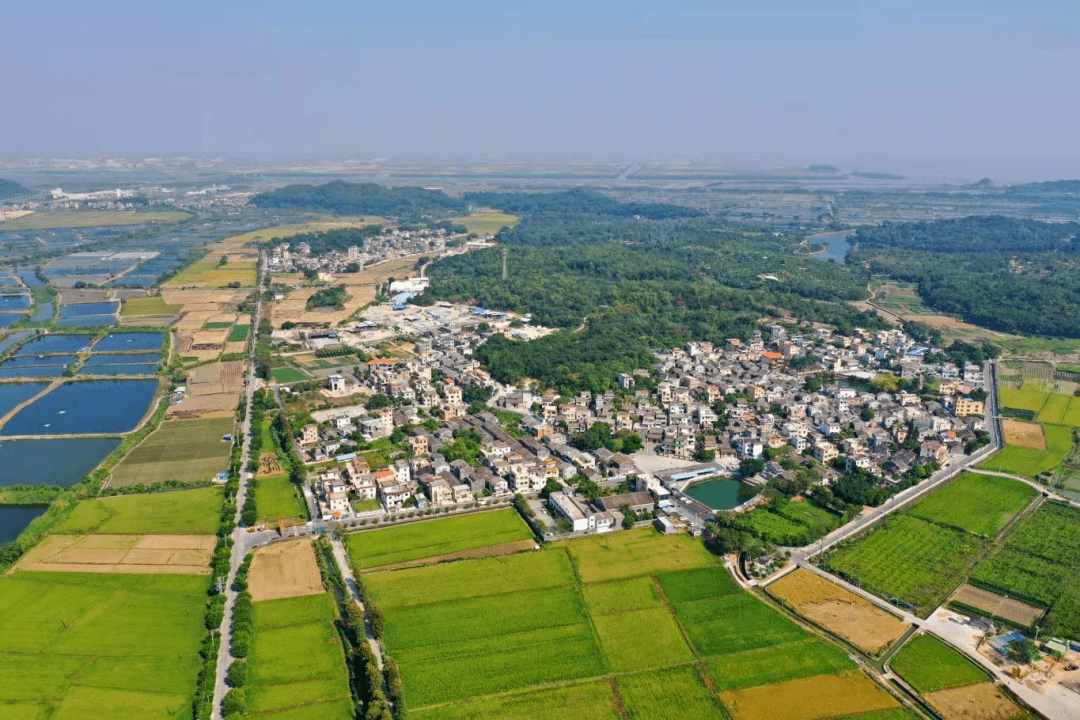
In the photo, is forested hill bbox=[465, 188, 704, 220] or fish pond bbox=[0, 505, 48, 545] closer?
fish pond bbox=[0, 505, 48, 545]

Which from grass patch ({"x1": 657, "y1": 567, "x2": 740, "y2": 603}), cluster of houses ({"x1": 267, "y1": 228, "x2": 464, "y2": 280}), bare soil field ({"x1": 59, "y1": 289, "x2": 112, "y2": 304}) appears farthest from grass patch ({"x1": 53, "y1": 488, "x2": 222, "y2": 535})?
cluster of houses ({"x1": 267, "y1": 228, "x2": 464, "y2": 280})

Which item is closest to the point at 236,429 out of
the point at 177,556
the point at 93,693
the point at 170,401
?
the point at 170,401

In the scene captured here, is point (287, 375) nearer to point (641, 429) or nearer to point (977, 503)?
point (641, 429)

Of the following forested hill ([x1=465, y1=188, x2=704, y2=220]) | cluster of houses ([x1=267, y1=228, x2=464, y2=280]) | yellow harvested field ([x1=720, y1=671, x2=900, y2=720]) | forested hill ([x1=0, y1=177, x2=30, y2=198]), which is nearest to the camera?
yellow harvested field ([x1=720, y1=671, x2=900, y2=720])

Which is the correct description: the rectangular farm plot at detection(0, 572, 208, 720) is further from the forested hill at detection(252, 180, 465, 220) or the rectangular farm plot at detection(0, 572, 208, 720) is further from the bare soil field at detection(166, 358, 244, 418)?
the forested hill at detection(252, 180, 465, 220)

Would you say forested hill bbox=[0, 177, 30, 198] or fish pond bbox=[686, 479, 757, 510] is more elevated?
forested hill bbox=[0, 177, 30, 198]

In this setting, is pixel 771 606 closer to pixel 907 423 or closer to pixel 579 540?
pixel 579 540

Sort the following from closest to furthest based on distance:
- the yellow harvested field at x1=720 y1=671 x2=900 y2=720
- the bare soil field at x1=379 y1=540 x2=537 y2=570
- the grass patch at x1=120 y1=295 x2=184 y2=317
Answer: the yellow harvested field at x1=720 y1=671 x2=900 y2=720 < the bare soil field at x1=379 y1=540 x2=537 y2=570 < the grass patch at x1=120 y1=295 x2=184 y2=317
